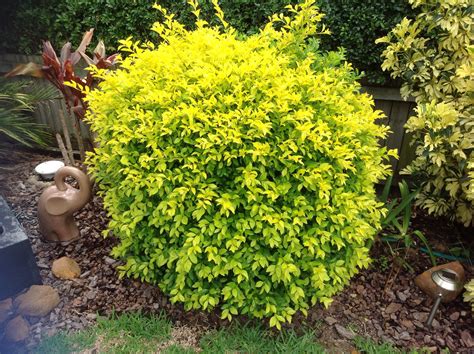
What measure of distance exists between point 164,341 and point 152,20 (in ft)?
10.1

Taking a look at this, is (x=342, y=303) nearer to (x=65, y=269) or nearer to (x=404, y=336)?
(x=404, y=336)

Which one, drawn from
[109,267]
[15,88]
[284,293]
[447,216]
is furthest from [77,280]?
[447,216]

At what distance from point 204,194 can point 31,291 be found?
1.44 m

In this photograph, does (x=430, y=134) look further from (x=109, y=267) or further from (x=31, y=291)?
(x=31, y=291)

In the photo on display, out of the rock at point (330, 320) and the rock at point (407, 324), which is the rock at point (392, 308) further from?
the rock at point (330, 320)

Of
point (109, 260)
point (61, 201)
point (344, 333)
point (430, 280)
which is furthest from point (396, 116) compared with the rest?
point (61, 201)

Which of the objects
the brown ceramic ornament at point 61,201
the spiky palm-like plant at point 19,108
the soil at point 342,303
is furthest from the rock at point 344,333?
the spiky palm-like plant at point 19,108

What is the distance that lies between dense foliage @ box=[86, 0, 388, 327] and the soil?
13.6 inches

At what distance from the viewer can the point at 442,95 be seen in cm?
312

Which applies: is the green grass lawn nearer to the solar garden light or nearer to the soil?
the soil

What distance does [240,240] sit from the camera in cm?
211

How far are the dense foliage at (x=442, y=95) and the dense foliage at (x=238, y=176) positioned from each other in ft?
2.25

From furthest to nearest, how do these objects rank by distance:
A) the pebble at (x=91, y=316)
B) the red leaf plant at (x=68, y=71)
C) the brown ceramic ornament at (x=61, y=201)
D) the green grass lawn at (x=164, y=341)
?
the red leaf plant at (x=68, y=71) < the brown ceramic ornament at (x=61, y=201) < the pebble at (x=91, y=316) < the green grass lawn at (x=164, y=341)

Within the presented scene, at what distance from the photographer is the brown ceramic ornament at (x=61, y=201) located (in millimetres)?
3014
